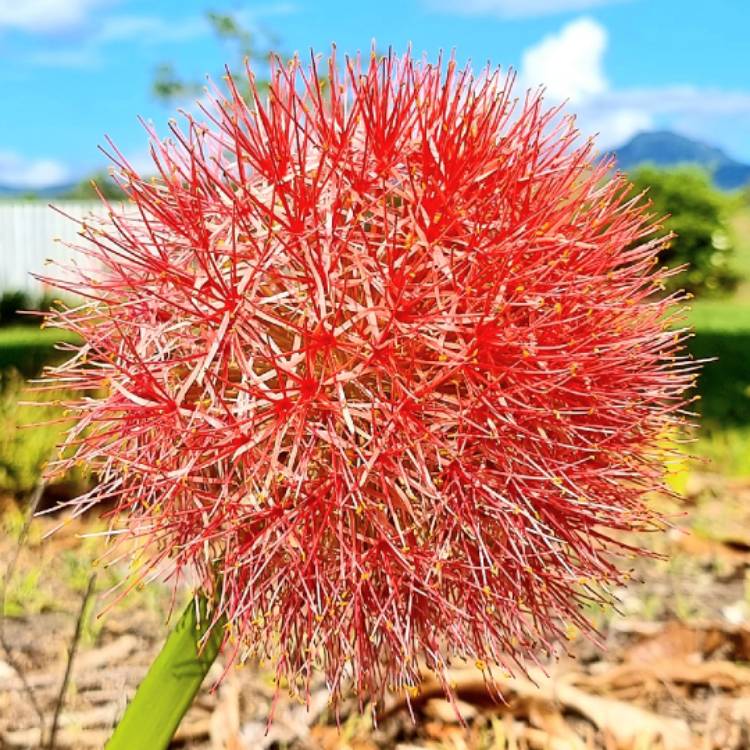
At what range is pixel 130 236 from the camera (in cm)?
119

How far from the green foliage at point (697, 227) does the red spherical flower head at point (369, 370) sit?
15.5 m

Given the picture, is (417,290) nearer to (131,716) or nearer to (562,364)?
(562,364)

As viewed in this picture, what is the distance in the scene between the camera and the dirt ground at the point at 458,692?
5.50ft

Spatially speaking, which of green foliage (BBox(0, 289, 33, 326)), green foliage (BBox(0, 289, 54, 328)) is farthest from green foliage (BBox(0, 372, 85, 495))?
green foliage (BBox(0, 289, 33, 326))

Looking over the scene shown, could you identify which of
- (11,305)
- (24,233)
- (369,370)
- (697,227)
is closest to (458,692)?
(369,370)

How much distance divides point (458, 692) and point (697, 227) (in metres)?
15.7

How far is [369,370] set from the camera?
1.04 metres

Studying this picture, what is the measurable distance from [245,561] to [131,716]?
0.28 m

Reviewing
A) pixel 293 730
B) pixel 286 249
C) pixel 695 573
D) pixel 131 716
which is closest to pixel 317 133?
pixel 286 249

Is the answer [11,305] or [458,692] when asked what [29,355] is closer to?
[458,692]

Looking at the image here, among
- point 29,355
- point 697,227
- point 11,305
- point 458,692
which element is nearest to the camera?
point 458,692

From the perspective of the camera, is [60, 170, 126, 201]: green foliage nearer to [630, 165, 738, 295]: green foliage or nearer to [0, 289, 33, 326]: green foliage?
[0, 289, 33, 326]: green foliage

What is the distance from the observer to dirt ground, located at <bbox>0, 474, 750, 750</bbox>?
5.50ft

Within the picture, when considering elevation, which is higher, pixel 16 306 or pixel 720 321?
pixel 16 306
